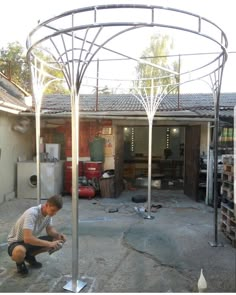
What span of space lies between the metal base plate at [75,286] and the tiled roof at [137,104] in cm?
556

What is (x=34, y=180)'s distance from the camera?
29.0 ft

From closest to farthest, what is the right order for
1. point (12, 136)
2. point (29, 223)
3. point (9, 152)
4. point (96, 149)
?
point (29, 223) < point (9, 152) < point (12, 136) < point (96, 149)

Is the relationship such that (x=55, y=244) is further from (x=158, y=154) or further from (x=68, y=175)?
(x=158, y=154)

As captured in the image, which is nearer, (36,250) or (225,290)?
(225,290)

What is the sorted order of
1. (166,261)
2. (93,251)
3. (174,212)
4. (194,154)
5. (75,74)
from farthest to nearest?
1. (194,154)
2. (174,212)
3. (93,251)
4. (166,261)
5. (75,74)

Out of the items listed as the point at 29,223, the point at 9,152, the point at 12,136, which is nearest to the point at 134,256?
the point at 29,223

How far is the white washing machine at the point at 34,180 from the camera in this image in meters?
8.69

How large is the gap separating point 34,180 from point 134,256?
199 inches

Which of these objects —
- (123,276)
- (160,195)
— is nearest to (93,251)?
(123,276)

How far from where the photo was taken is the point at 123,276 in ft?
12.7

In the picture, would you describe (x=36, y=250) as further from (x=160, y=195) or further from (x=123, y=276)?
(x=160, y=195)

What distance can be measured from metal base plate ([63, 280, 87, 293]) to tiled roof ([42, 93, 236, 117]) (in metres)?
5.56

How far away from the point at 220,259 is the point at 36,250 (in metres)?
2.50

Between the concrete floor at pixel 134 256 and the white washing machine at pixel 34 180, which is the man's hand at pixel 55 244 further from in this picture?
the white washing machine at pixel 34 180
